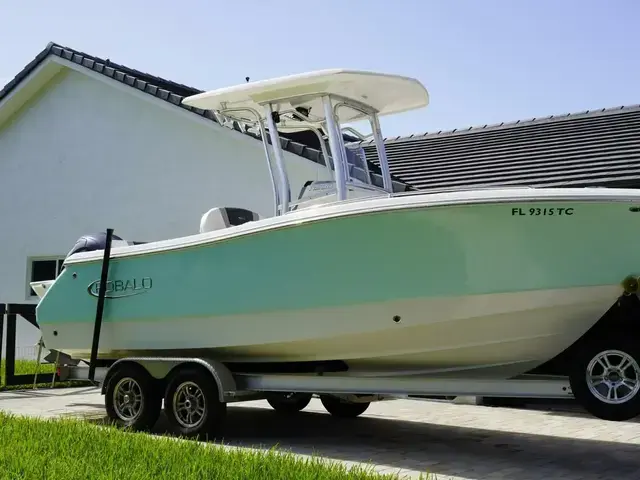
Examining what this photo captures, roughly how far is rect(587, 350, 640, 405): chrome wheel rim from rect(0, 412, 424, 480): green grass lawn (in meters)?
1.48

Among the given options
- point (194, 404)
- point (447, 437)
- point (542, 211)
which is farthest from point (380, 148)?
point (194, 404)

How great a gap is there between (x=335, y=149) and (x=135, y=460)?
123 inches

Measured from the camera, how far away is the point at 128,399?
7.57 metres

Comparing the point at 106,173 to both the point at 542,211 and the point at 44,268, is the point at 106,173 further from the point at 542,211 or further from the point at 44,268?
the point at 542,211

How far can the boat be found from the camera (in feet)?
17.9

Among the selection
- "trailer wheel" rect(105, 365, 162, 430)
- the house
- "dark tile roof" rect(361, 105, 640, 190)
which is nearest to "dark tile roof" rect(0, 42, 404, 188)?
the house

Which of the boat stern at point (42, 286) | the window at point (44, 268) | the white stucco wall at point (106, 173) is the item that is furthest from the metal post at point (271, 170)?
the window at point (44, 268)

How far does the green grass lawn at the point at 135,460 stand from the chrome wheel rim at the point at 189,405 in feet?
2.36

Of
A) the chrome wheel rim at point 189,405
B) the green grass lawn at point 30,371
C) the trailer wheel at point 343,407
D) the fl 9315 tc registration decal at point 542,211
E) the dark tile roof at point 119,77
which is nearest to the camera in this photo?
the fl 9315 tc registration decal at point 542,211

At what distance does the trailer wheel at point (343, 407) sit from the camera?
853 centimetres

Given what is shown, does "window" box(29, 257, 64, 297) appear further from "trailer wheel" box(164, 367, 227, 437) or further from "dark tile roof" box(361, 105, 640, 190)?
"trailer wheel" box(164, 367, 227, 437)

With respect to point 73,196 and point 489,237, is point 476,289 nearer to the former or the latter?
point 489,237

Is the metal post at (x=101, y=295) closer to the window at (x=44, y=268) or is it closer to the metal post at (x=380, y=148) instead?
the metal post at (x=380, y=148)

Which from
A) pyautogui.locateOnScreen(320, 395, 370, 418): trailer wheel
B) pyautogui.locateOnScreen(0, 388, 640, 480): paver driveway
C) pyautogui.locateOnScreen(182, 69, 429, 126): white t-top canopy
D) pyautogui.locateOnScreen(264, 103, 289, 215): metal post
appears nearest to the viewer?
pyautogui.locateOnScreen(0, 388, 640, 480): paver driveway
